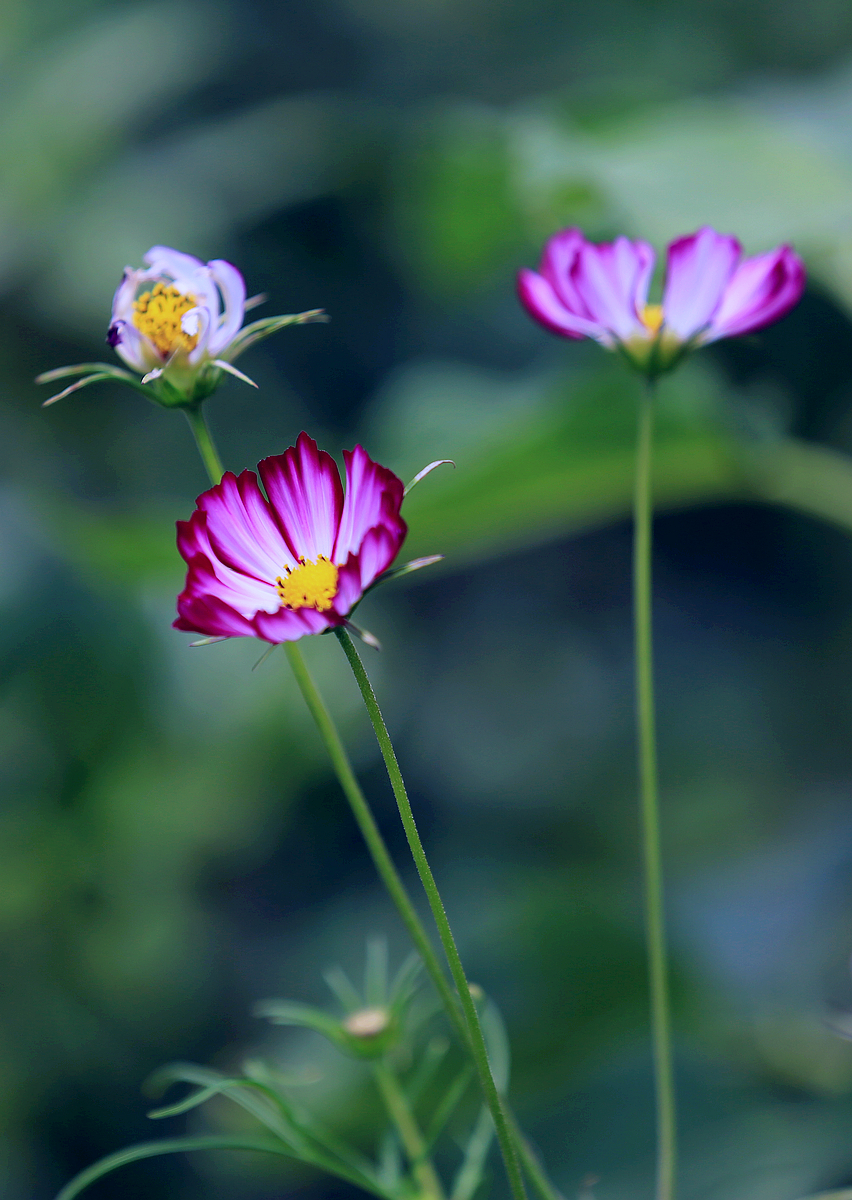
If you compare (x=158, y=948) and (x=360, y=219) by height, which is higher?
(x=360, y=219)

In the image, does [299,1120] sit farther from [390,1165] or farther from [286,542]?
[286,542]

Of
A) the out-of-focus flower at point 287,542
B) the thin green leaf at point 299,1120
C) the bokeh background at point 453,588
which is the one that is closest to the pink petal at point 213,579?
the out-of-focus flower at point 287,542

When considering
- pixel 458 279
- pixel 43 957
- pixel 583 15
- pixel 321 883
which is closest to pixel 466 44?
pixel 583 15

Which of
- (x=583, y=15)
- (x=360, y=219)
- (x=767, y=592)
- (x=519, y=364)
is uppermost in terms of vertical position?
(x=583, y=15)

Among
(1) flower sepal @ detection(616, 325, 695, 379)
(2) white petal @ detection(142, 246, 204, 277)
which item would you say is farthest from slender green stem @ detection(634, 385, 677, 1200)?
(2) white petal @ detection(142, 246, 204, 277)

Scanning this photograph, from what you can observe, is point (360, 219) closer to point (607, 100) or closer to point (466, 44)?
point (466, 44)
